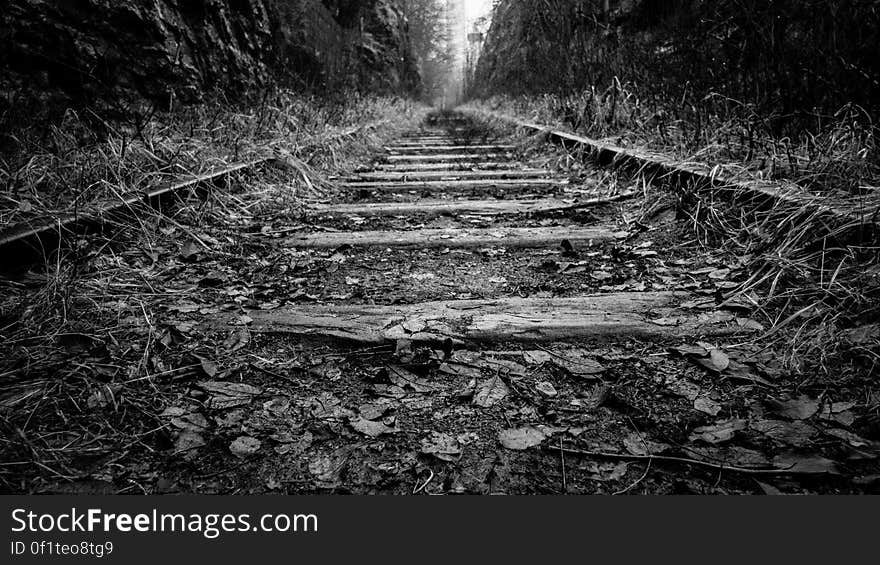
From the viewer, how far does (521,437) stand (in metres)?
1.12

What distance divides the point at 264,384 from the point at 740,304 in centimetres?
153

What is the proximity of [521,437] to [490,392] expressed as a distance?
7.1 inches

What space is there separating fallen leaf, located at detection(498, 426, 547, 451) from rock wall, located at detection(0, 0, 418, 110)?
3057 mm

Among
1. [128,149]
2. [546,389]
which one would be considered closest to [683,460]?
[546,389]

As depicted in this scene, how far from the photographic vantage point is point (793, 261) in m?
1.70

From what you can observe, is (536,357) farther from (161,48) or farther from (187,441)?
(161,48)

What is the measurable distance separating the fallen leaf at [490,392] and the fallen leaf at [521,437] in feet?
0.36

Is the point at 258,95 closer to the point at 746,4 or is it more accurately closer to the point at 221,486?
the point at 746,4

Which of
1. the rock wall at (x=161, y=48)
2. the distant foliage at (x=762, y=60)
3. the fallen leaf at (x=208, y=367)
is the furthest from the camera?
the rock wall at (x=161, y=48)

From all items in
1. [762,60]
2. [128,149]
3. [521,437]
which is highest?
[762,60]

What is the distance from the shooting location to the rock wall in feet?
11.0

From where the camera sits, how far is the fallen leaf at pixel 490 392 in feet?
4.07

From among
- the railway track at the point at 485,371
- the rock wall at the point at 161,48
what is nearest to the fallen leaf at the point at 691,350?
the railway track at the point at 485,371

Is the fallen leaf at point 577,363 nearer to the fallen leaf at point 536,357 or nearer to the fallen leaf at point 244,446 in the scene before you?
the fallen leaf at point 536,357
